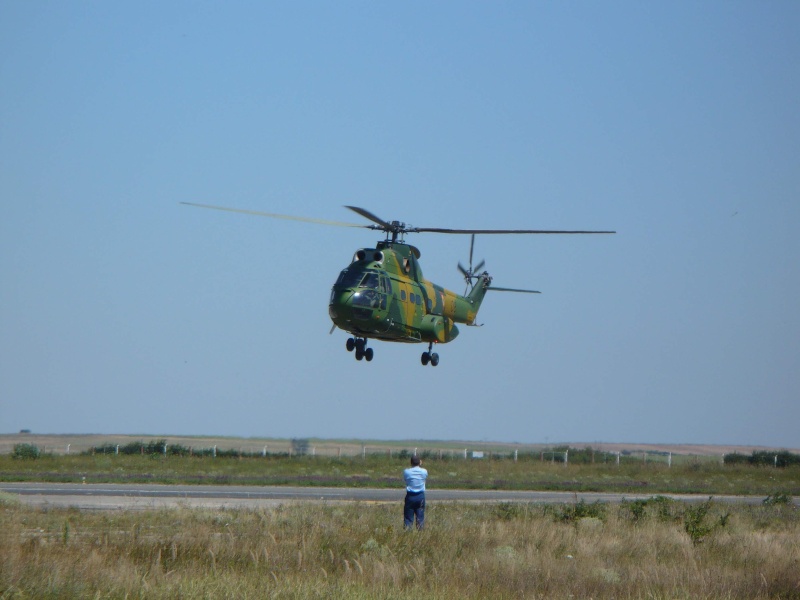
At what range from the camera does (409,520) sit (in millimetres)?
22047

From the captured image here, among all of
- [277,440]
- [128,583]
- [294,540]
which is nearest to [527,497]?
[294,540]

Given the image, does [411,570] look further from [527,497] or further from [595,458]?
[595,458]

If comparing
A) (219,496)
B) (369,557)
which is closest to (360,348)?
(219,496)

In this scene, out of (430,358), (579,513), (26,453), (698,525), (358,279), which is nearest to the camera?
(698,525)

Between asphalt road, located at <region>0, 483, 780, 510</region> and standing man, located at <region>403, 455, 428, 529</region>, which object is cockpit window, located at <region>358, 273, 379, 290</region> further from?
standing man, located at <region>403, 455, 428, 529</region>

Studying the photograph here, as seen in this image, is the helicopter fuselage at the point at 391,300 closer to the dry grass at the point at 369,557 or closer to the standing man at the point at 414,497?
the dry grass at the point at 369,557

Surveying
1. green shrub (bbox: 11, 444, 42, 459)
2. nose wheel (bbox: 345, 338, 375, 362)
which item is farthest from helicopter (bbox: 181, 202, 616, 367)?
green shrub (bbox: 11, 444, 42, 459)

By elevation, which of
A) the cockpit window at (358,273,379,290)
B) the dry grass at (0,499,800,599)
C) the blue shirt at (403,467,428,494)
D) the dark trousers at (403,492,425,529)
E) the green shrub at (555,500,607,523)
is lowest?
the dry grass at (0,499,800,599)

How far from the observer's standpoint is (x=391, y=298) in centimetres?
3669

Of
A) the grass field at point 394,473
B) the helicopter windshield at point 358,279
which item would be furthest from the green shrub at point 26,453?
the helicopter windshield at point 358,279

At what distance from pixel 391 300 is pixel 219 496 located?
28.1ft

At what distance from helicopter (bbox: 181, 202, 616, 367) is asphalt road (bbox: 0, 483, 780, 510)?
18.1 ft

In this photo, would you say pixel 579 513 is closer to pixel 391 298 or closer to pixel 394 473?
pixel 391 298

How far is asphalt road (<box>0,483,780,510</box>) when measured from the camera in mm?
29734
